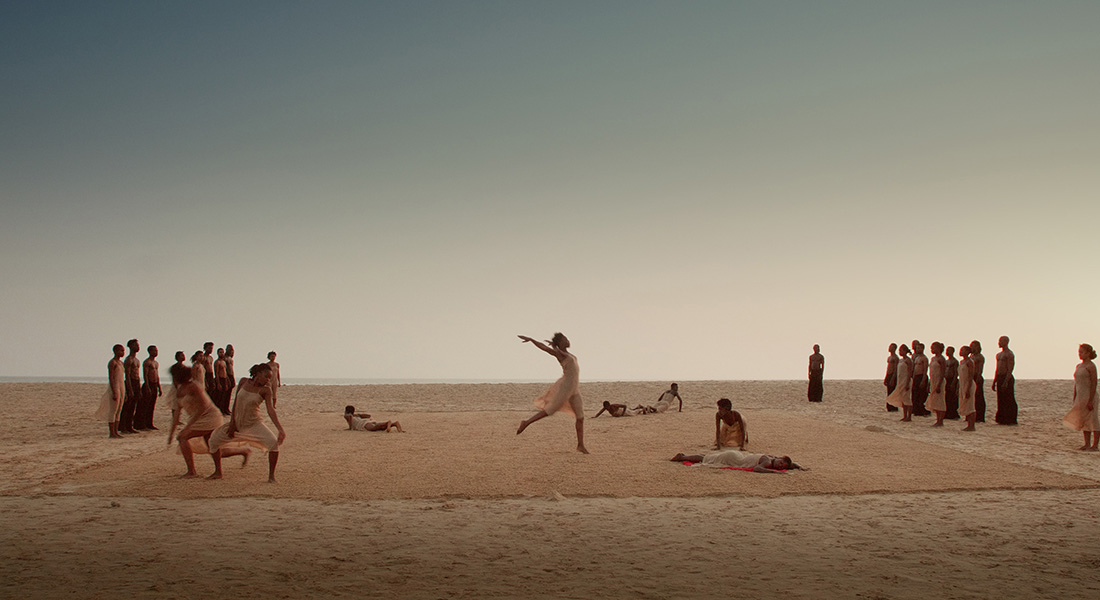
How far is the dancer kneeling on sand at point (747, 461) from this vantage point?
10.9m

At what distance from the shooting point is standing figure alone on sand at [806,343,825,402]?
97.1ft

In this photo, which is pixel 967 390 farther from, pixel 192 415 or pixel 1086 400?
pixel 192 415

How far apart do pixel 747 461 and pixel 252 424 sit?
688 cm

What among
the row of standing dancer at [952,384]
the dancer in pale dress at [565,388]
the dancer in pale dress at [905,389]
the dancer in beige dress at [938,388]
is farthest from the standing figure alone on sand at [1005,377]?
the dancer in pale dress at [565,388]

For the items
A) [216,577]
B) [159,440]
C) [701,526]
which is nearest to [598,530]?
[701,526]

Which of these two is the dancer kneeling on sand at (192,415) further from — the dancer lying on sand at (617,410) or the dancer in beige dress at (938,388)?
the dancer in beige dress at (938,388)

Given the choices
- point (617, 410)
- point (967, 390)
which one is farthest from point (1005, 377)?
point (617, 410)

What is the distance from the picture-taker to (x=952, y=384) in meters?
21.6

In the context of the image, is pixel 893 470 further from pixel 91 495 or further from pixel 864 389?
pixel 864 389

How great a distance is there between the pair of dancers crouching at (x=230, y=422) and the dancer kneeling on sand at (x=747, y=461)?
19.9 feet

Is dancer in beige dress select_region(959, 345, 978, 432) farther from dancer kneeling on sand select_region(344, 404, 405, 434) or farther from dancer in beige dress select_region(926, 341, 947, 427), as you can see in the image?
dancer kneeling on sand select_region(344, 404, 405, 434)

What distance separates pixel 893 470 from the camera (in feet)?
36.3

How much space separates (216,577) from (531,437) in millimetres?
10396

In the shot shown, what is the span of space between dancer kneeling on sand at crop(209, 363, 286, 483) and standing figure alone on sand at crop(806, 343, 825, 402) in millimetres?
23876
